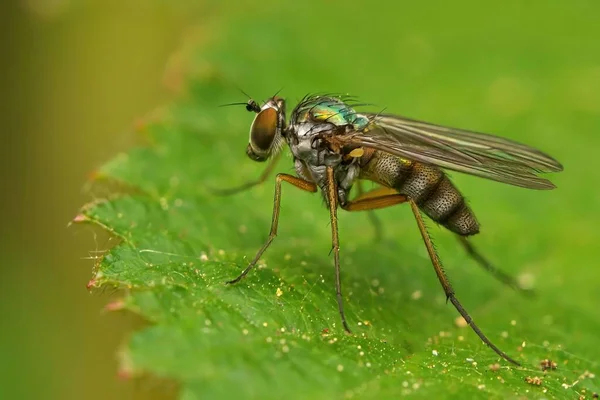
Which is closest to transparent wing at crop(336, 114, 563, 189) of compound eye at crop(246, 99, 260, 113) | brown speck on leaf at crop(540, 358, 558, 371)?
compound eye at crop(246, 99, 260, 113)

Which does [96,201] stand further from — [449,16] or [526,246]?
[449,16]

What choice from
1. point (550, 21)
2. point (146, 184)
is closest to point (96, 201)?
point (146, 184)

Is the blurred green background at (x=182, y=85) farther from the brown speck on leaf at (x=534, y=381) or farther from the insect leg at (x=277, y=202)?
the brown speck on leaf at (x=534, y=381)

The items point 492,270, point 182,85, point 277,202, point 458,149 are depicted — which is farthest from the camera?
point 182,85

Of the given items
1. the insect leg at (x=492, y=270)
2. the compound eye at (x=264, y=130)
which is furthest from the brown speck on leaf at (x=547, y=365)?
the compound eye at (x=264, y=130)

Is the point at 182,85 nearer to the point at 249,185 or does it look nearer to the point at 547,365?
the point at 249,185

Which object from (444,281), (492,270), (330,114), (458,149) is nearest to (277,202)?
(330,114)
